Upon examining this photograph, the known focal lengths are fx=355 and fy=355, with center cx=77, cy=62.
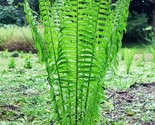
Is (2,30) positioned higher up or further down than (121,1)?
further down

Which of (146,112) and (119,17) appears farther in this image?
(146,112)

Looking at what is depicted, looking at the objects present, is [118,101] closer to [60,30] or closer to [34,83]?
[34,83]

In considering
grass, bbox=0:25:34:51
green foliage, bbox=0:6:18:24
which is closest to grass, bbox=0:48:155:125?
green foliage, bbox=0:6:18:24

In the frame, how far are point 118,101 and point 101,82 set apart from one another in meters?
1.85

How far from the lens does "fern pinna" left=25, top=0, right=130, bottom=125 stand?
84.0 inches

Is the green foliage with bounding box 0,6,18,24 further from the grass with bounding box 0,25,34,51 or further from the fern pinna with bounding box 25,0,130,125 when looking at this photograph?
the fern pinna with bounding box 25,0,130,125

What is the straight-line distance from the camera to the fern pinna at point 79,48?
213 centimetres

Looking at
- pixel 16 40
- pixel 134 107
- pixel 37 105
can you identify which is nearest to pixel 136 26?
pixel 16 40

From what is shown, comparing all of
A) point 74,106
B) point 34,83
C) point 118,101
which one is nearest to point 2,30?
point 34,83

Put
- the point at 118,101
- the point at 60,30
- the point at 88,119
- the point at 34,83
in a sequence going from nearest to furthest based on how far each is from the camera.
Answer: the point at 60,30 < the point at 88,119 < the point at 118,101 < the point at 34,83

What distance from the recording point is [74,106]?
228cm

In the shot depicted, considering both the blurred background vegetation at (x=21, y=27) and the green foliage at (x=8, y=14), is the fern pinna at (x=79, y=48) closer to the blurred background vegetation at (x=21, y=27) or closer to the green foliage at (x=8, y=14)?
the blurred background vegetation at (x=21, y=27)

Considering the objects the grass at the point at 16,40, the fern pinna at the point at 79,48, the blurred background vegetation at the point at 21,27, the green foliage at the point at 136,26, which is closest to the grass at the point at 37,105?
the fern pinna at the point at 79,48

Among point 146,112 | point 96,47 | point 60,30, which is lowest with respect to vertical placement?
point 146,112
